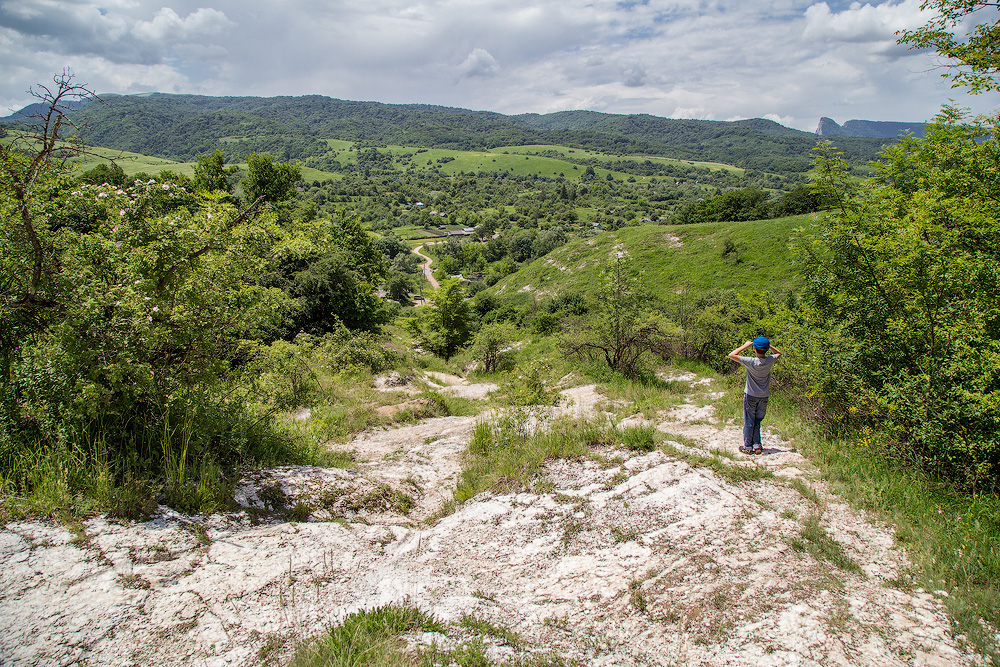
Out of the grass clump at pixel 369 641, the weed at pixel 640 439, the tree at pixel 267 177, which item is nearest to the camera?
the grass clump at pixel 369 641

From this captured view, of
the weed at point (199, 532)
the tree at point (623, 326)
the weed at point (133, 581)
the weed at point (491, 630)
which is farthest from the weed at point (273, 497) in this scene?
the tree at point (623, 326)

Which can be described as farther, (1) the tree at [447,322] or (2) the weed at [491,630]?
(1) the tree at [447,322]

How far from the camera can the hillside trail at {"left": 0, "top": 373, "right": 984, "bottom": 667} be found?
2986mm

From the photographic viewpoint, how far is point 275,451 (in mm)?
6211

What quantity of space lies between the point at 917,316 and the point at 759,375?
204 centimetres

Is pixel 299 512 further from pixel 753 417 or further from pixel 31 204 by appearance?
pixel 753 417

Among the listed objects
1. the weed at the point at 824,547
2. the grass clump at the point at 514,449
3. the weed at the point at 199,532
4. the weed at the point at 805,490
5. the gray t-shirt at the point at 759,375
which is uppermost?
the gray t-shirt at the point at 759,375

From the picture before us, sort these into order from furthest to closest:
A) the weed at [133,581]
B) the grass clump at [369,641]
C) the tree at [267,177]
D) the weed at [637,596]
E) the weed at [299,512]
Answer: the tree at [267,177] < the weed at [299,512] < the weed at [637,596] < the weed at [133,581] < the grass clump at [369,641]

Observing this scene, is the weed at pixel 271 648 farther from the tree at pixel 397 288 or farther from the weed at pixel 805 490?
the tree at pixel 397 288

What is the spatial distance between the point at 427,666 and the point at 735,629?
2.26 meters

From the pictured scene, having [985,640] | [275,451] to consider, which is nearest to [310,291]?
[275,451]

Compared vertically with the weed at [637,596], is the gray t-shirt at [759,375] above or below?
above

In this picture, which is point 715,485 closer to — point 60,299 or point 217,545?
point 217,545

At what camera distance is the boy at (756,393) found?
6715mm
